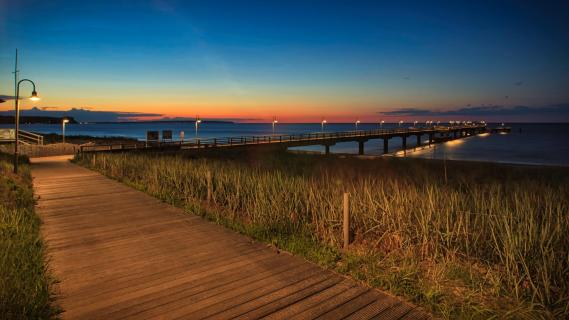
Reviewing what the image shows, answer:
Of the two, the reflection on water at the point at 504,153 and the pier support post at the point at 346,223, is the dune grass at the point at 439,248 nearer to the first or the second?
the pier support post at the point at 346,223

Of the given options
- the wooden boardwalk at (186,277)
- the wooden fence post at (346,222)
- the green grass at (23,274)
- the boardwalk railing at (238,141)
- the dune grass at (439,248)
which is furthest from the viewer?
the boardwalk railing at (238,141)

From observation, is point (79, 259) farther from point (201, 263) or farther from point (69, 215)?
point (69, 215)

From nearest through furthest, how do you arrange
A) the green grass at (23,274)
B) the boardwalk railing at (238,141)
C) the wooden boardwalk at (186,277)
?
1. the green grass at (23,274)
2. the wooden boardwalk at (186,277)
3. the boardwalk railing at (238,141)

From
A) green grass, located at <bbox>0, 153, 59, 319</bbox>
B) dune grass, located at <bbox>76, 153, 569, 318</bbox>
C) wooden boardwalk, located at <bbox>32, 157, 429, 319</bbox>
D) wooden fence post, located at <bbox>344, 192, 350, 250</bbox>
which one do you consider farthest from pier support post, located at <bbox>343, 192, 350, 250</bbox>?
green grass, located at <bbox>0, 153, 59, 319</bbox>

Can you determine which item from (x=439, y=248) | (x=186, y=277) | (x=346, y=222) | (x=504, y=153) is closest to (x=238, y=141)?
(x=346, y=222)

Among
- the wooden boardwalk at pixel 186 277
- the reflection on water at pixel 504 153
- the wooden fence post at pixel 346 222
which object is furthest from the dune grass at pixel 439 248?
the reflection on water at pixel 504 153

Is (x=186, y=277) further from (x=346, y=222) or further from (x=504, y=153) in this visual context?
(x=504, y=153)

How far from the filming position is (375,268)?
479 centimetres

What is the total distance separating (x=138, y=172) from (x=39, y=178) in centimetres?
418

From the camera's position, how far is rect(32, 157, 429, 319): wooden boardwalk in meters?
3.78

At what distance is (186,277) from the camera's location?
4652 mm

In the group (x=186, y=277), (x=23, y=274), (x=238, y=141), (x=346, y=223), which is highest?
(x=238, y=141)

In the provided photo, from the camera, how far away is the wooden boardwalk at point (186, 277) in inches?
149

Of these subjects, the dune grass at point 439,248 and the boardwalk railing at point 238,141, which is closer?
the dune grass at point 439,248
